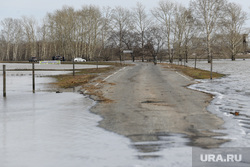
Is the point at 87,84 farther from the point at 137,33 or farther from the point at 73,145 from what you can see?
the point at 137,33

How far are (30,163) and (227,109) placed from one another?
7240 millimetres

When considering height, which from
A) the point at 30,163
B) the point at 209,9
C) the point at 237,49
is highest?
the point at 209,9

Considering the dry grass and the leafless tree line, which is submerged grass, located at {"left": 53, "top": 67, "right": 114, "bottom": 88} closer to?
the dry grass

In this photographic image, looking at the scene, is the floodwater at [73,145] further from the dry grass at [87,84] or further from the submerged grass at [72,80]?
the submerged grass at [72,80]

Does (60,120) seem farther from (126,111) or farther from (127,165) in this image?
(127,165)

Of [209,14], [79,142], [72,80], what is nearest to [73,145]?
[79,142]

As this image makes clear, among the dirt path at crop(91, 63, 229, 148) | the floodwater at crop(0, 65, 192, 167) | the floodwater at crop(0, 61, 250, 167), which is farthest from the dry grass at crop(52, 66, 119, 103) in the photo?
the floodwater at crop(0, 65, 192, 167)

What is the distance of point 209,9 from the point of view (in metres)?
64.4

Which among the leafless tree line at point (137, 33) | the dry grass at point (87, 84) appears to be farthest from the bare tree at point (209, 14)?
the dry grass at point (87, 84)

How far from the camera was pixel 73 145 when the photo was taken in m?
6.25

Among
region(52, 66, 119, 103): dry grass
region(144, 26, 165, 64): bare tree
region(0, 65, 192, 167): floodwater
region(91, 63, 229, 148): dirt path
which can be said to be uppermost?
region(144, 26, 165, 64): bare tree

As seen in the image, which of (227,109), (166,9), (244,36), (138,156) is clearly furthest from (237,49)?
(138,156)

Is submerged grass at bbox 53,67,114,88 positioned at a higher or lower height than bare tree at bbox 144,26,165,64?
lower

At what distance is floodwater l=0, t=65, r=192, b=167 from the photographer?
5234 millimetres
